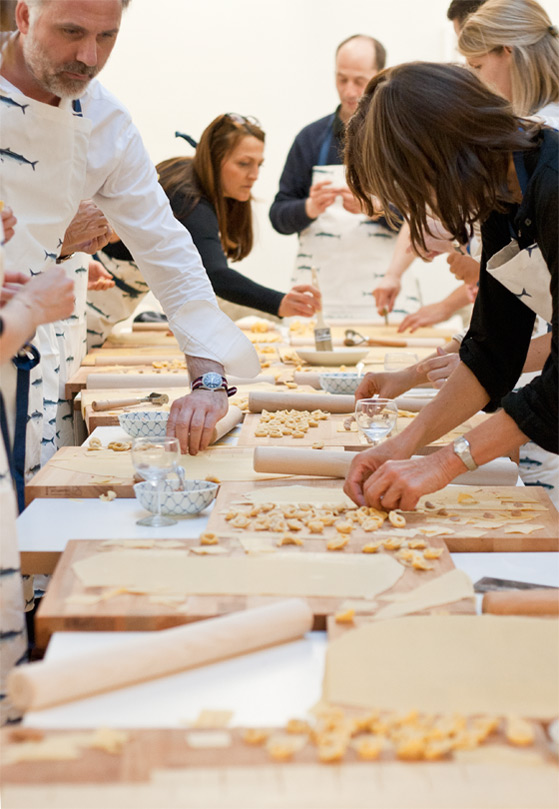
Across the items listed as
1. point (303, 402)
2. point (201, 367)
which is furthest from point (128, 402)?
point (303, 402)

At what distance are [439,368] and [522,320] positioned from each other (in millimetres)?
560

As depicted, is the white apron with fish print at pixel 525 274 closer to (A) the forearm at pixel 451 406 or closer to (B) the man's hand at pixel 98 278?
(A) the forearm at pixel 451 406

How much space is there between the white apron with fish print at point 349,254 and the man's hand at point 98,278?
1570 millimetres

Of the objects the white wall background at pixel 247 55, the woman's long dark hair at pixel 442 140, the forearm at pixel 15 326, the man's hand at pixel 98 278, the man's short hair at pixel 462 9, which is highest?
the white wall background at pixel 247 55

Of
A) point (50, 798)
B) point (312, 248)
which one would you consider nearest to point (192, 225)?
point (312, 248)

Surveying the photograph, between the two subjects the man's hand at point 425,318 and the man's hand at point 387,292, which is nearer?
the man's hand at point 425,318

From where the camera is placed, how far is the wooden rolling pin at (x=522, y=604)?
120 centimetres

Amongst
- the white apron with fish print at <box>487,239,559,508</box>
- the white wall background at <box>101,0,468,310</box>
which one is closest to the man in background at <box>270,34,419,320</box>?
the white wall background at <box>101,0,468,310</box>

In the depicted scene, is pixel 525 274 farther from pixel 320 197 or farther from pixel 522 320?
pixel 320 197

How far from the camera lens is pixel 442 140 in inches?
60.2

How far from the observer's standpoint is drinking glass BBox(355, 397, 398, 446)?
2.05m

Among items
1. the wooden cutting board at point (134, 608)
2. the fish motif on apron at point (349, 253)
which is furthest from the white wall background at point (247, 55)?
the wooden cutting board at point (134, 608)

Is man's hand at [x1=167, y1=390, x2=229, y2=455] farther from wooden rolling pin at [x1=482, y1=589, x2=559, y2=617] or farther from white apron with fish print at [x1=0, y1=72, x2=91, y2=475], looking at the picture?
wooden rolling pin at [x1=482, y1=589, x2=559, y2=617]

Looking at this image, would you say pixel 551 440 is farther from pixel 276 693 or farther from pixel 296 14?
pixel 296 14
